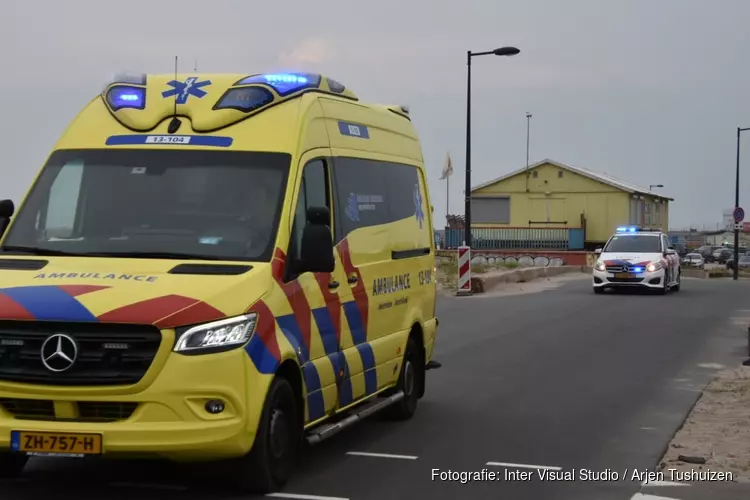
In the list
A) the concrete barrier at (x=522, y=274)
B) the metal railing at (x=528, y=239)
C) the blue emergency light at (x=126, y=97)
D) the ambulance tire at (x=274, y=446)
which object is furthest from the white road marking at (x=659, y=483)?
the metal railing at (x=528, y=239)

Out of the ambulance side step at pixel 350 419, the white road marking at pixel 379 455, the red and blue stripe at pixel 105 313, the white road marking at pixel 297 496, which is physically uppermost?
the red and blue stripe at pixel 105 313

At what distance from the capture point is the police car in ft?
99.8

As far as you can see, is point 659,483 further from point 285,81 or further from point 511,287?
point 511,287

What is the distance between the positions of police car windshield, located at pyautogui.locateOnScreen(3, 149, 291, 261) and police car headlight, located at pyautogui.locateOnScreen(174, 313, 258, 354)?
715 mm

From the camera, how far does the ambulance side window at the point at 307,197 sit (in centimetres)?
748

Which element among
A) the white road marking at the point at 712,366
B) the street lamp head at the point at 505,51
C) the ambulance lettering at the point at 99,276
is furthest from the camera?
the street lamp head at the point at 505,51

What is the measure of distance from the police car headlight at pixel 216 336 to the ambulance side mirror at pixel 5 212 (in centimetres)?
232

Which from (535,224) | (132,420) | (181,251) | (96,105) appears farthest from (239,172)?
(535,224)

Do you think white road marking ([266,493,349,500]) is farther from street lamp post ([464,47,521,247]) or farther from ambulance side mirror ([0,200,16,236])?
street lamp post ([464,47,521,247])

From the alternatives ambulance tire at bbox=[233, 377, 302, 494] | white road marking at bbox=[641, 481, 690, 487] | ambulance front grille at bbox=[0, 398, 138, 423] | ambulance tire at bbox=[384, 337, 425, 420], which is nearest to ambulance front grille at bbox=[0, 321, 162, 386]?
ambulance front grille at bbox=[0, 398, 138, 423]

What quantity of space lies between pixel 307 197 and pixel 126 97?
58.2 inches

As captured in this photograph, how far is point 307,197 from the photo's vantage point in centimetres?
798

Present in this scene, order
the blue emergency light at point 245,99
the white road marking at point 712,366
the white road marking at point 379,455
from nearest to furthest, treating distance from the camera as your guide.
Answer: the blue emergency light at point 245,99
the white road marking at point 379,455
the white road marking at point 712,366

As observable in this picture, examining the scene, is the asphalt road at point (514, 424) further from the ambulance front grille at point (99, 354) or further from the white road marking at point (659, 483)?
the ambulance front grille at point (99, 354)
